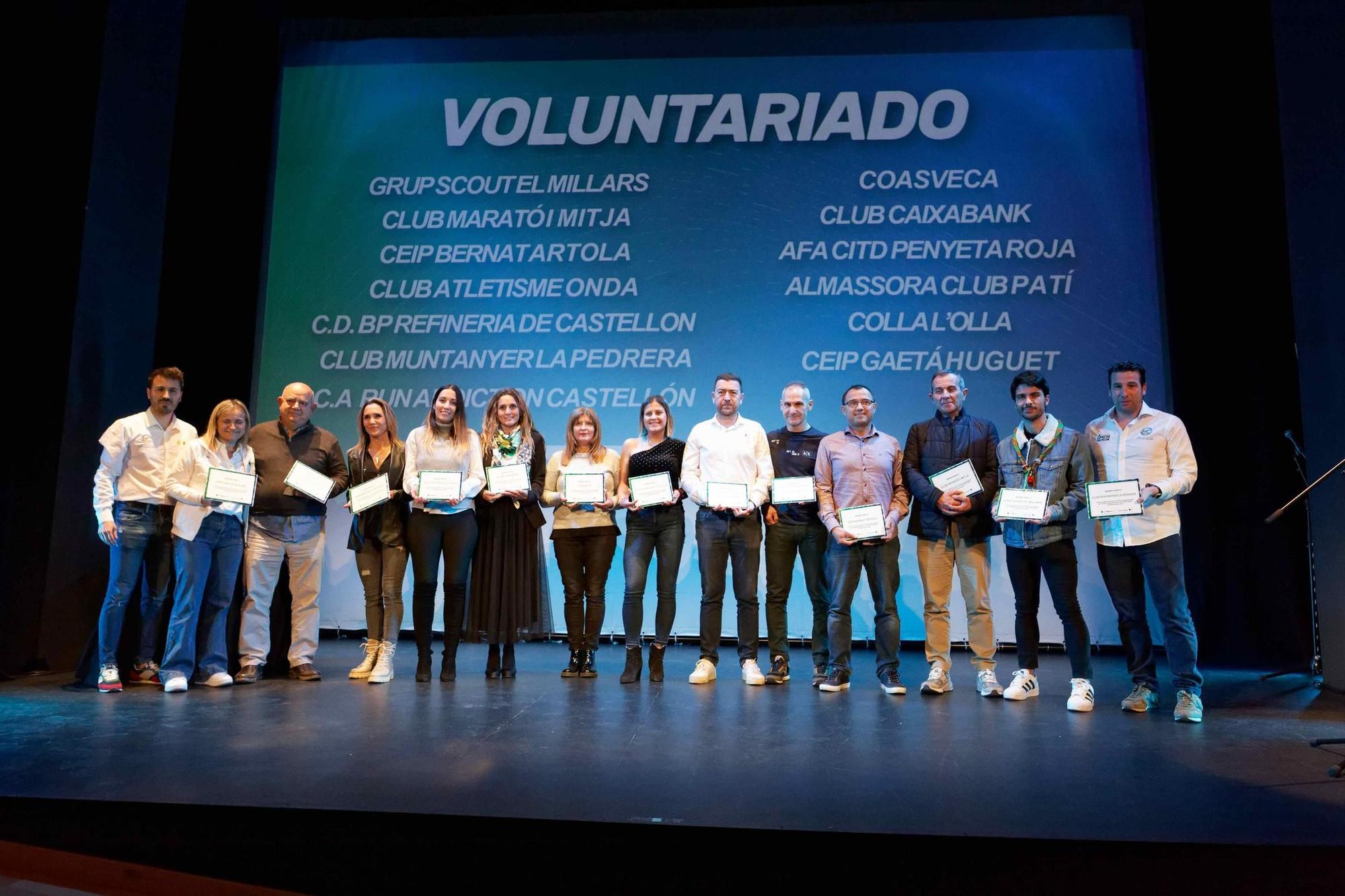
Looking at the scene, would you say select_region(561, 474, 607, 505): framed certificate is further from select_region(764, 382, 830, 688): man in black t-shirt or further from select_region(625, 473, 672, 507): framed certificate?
select_region(764, 382, 830, 688): man in black t-shirt

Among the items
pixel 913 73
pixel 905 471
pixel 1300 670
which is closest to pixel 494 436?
pixel 905 471

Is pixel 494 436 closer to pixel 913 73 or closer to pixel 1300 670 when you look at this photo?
pixel 913 73

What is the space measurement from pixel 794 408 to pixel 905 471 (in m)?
0.65

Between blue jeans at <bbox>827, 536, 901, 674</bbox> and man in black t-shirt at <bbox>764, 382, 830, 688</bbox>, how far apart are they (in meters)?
0.26

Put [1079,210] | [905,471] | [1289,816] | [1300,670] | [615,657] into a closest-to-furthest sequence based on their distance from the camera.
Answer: [1289,816] < [905,471] < [1300,670] < [615,657] < [1079,210]

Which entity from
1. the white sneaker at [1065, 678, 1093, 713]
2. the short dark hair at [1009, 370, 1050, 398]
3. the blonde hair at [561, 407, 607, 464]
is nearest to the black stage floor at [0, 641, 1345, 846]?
the white sneaker at [1065, 678, 1093, 713]

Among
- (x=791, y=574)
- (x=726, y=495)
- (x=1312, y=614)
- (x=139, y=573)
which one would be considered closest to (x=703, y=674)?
(x=791, y=574)

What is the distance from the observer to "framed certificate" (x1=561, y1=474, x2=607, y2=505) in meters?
4.45

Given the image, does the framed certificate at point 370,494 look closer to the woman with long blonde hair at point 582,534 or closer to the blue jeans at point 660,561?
the woman with long blonde hair at point 582,534

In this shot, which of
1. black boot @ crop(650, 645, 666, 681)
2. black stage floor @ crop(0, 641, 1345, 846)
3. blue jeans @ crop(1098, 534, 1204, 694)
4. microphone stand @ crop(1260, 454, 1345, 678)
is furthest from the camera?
microphone stand @ crop(1260, 454, 1345, 678)

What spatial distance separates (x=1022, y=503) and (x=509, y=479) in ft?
7.98

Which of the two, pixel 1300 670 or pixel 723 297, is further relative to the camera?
pixel 723 297

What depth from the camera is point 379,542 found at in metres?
4.64

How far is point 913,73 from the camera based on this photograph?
6.20 meters
